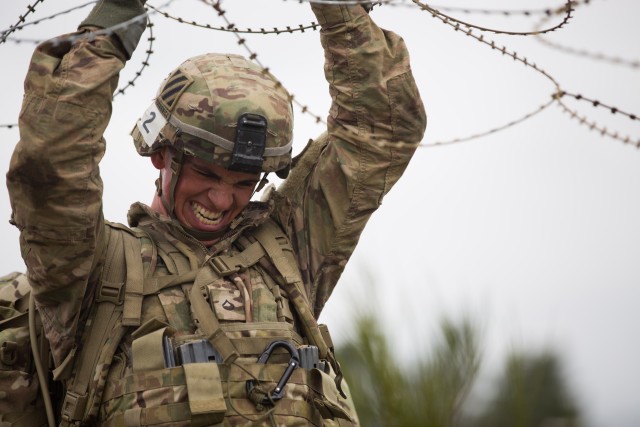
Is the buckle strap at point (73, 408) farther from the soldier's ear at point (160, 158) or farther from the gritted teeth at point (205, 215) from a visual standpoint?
the soldier's ear at point (160, 158)

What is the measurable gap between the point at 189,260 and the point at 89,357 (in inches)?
28.0

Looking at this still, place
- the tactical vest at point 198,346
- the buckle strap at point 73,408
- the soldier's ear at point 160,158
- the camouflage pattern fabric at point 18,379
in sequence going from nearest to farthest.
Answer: the tactical vest at point 198,346, the buckle strap at point 73,408, the camouflage pattern fabric at point 18,379, the soldier's ear at point 160,158

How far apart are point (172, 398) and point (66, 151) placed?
122 centimetres

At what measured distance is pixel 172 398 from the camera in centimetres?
565

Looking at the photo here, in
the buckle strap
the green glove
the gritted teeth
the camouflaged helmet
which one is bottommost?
the buckle strap

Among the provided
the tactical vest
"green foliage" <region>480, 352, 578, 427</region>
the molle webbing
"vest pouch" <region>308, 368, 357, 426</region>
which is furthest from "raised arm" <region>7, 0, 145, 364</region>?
"green foliage" <region>480, 352, 578, 427</region>

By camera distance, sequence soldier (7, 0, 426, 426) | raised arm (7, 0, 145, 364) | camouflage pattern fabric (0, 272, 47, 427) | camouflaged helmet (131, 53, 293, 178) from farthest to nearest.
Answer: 1. camouflage pattern fabric (0, 272, 47, 427)
2. camouflaged helmet (131, 53, 293, 178)
3. soldier (7, 0, 426, 426)
4. raised arm (7, 0, 145, 364)

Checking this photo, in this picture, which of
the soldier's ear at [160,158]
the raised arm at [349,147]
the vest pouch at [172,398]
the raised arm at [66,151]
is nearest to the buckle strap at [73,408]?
the vest pouch at [172,398]

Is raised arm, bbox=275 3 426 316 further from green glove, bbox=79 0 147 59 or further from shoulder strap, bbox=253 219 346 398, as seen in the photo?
green glove, bbox=79 0 147 59

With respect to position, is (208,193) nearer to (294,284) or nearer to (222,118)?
(222,118)

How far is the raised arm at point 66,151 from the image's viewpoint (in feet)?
17.8

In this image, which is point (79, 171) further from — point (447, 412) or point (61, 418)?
point (447, 412)

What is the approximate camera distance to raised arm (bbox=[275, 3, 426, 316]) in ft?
20.0

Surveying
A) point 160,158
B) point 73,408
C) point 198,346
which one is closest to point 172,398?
point 198,346
